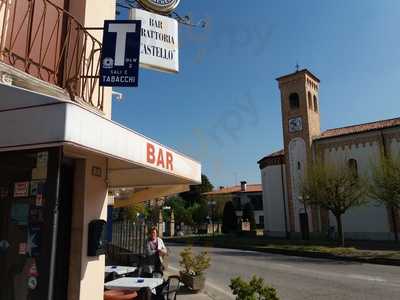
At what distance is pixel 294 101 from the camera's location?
120 feet

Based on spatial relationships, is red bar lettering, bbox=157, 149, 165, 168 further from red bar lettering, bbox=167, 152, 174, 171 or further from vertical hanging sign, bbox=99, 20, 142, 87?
vertical hanging sign, bbox=99, 20, 142, 87

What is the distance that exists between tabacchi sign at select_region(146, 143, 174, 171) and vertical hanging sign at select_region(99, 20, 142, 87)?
0.82m

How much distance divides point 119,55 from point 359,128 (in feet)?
108

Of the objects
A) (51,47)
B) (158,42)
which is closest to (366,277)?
(158,42)

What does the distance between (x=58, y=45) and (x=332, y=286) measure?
34.2 ft

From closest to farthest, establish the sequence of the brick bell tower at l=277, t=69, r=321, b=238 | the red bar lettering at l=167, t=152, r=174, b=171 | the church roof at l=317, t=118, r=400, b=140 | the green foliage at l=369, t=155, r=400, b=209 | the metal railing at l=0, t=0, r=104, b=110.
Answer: the metal railing at l=0, t=0, r=104, b=110
the red bar lettering at l=167, t=152, r=174, b=171
the green foliage at l=369, t=155, r=400, b=209
the church roof at l=317, t=118, r=400, b=140
the brick bell tower at l=277, t=69, r=321, b=238

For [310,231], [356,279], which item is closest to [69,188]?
[356,279]

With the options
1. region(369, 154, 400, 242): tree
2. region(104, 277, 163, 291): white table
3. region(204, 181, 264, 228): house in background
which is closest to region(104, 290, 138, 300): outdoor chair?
region(104, 277, 163, 291): white table

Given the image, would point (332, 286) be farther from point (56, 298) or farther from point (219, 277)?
point (56, 298)

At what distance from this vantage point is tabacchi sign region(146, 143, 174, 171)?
4.44m

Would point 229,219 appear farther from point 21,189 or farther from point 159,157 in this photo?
point 21,189

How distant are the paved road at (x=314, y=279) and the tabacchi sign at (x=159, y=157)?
252 inches

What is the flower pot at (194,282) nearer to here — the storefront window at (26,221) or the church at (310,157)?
the storefront window at (26,221)

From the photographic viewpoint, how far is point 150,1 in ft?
20.6
